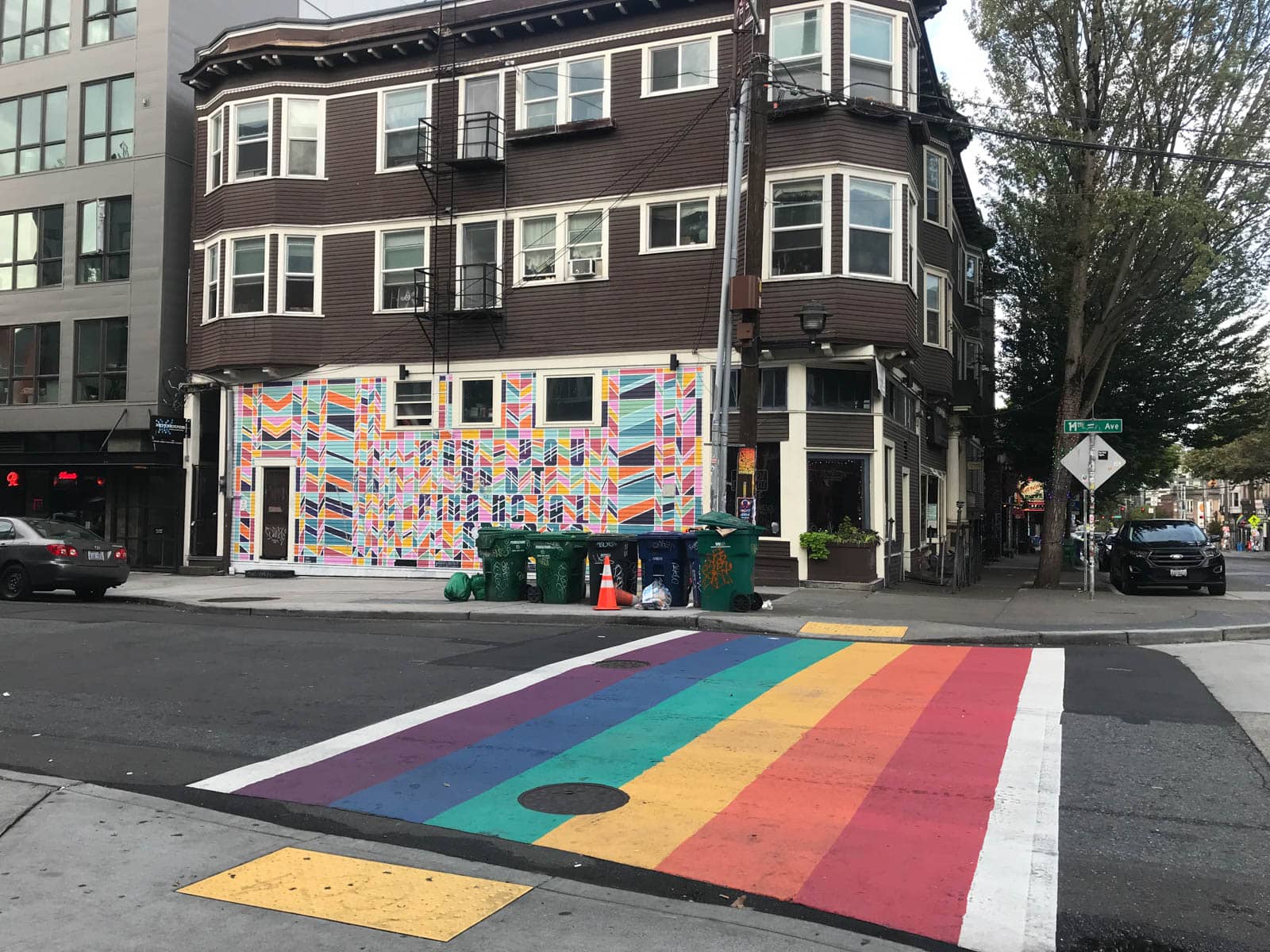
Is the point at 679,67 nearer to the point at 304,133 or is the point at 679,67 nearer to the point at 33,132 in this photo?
the point at 304,133

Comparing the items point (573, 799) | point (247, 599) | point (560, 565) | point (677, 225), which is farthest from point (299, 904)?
point (677, 225)

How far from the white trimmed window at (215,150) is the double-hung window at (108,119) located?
3491 millimetres

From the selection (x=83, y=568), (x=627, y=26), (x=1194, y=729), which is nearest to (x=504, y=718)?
(x=1194, y=729)

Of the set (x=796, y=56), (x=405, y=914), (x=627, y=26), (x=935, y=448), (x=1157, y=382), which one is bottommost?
(x=405, y=914)

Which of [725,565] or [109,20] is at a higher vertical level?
[109,20]

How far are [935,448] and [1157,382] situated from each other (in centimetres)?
791

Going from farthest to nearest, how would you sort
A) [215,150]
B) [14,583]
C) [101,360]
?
[101,360]
[215,150]
[14,583]

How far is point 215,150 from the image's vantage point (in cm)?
2428

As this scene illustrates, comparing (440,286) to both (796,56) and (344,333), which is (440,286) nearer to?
(344,333)

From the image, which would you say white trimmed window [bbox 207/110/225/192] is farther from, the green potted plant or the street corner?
the street corner

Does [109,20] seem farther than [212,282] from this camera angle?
Yes

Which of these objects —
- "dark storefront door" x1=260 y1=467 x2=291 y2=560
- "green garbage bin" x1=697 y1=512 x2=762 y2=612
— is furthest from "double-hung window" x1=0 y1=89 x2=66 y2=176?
"green garbage bin" x1=697 y1=512 x2=762 y2=612

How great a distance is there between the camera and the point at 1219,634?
1291 cm

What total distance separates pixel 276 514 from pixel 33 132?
13936 millimetres
